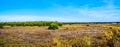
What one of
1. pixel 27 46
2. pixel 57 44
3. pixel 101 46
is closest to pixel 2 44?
pixel 27 46

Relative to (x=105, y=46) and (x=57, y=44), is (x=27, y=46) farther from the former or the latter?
(x=105, y=46)

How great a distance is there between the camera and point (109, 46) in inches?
626

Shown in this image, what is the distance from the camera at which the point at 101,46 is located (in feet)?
53.3

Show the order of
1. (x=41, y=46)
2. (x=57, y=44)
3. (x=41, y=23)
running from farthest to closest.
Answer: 1. (x=41, y=23)
2. (x=41, y=46)
3. (x=57, y=44)

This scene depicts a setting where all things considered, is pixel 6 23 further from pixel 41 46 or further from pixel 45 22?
pixel 41 46

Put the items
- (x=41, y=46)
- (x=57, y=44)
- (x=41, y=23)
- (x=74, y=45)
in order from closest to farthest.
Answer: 1. (x=57, y=44)
2. (x=74, y=45)
3. (x=41, y=46)
4. (x=41, y=23)

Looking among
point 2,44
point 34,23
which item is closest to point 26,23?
point 34,23

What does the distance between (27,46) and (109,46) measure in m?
5.15

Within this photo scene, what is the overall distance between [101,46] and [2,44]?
6.44 meters

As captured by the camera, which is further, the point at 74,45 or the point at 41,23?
the point at 41,23

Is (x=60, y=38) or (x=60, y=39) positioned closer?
(x=60, y=39)

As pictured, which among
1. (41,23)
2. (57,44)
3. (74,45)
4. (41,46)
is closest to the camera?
(57,44)

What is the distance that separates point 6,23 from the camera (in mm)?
68125

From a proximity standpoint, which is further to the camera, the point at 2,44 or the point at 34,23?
the point at 34,23
